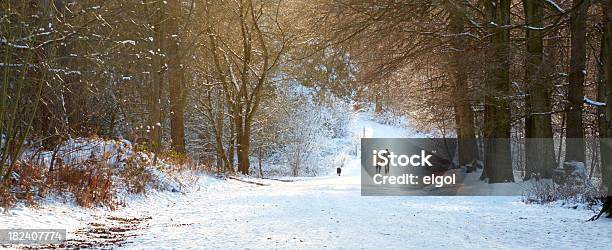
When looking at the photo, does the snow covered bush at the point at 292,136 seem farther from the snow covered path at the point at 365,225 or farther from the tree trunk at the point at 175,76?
the snow covered path at the point at 365,225

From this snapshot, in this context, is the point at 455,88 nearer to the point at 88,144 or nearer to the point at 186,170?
the point at 186,170

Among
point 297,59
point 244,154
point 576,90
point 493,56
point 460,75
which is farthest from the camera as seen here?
point 244,154

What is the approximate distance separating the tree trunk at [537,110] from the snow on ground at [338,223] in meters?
3.30

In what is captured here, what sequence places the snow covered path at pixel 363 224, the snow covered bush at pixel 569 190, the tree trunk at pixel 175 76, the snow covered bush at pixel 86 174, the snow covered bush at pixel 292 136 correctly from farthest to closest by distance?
1. the snow covered bush at pixel 292 136
2. the tree trunk at pixel 175 76
3. the snow covered bush at pixel 569 190
4. the snow covered bush at pixel 86 174
5. the snow covered path at pixel 363 224

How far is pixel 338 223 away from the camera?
8.95 metres

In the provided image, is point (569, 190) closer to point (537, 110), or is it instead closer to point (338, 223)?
point (537, 110)

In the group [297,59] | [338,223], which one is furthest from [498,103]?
[338,223]

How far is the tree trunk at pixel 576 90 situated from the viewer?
47.9 ft

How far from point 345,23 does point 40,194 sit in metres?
9.66

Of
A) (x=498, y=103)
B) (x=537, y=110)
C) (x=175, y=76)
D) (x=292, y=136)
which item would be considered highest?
(x=175, y=76)

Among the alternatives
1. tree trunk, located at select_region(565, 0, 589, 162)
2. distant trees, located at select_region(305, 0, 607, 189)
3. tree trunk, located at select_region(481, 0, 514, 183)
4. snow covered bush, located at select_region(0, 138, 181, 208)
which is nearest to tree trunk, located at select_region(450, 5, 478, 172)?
distant trees, located at select_region(305, 0, 607, 189)

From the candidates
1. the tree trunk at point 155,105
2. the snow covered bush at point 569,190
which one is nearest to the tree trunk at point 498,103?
the snow covered bush at point 569,190

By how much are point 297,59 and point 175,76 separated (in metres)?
5.34

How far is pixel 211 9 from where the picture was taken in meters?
24.3
